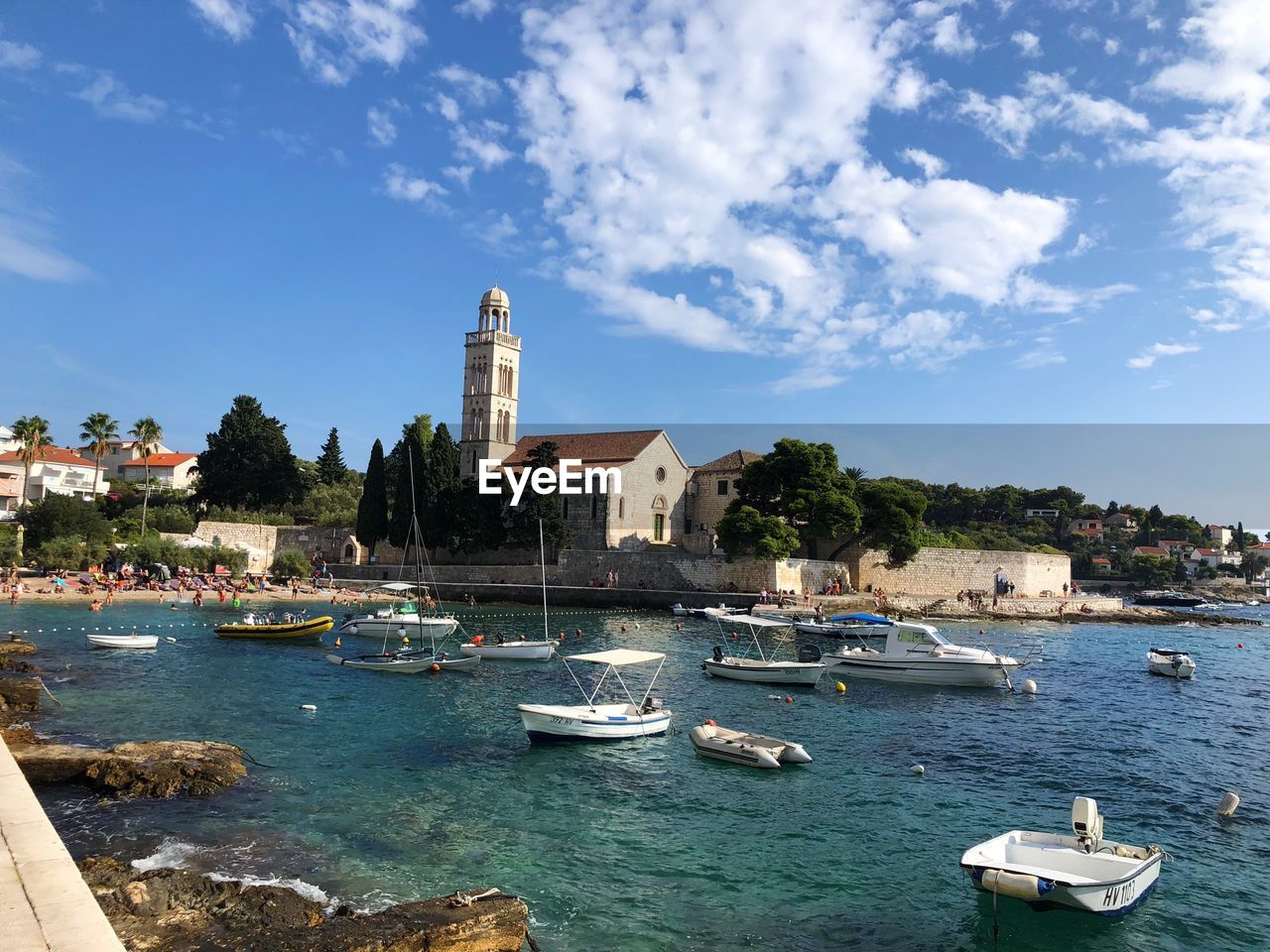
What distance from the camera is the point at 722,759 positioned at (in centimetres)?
1675

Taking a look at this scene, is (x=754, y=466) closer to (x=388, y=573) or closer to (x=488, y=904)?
(x=388, y=573)

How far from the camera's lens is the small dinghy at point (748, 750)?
16.3 meters

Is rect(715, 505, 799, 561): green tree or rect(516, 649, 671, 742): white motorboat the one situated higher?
rect(715, 505, 799, 561): green tree

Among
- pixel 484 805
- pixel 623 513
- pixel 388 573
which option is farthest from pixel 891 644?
pixel 388 573

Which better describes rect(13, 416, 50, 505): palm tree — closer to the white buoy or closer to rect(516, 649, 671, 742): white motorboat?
rect(516, 649, 671, 742): white motorboat

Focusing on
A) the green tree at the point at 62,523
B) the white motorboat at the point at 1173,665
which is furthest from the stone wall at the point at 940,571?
the green tree at the point at 62,523

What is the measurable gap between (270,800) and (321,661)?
15.6 metres

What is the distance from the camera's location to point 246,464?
68125 millimetres

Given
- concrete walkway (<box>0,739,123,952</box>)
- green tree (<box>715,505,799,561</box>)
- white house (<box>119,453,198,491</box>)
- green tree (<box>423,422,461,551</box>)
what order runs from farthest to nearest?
1. white house (<box>119,453,198,491</box>)
2. green tree (<box>423,422,461,551</box>)
3. green tree (<box>715,505,799,561</box>)
4. concrete walkway (<box>0,739,123,952</box>)

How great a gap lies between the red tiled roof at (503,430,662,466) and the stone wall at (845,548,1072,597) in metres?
17.5

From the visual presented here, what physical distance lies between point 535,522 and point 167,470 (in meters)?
49.2

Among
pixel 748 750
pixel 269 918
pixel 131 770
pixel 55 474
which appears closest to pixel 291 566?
pixel 55 474

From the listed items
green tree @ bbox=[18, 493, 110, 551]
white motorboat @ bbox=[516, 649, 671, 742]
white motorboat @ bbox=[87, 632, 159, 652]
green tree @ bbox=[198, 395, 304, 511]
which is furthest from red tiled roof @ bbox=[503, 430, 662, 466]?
white motorboat @ bbox=[516, 649, 671, 742]

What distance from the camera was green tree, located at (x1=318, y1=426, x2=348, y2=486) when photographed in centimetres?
8512
